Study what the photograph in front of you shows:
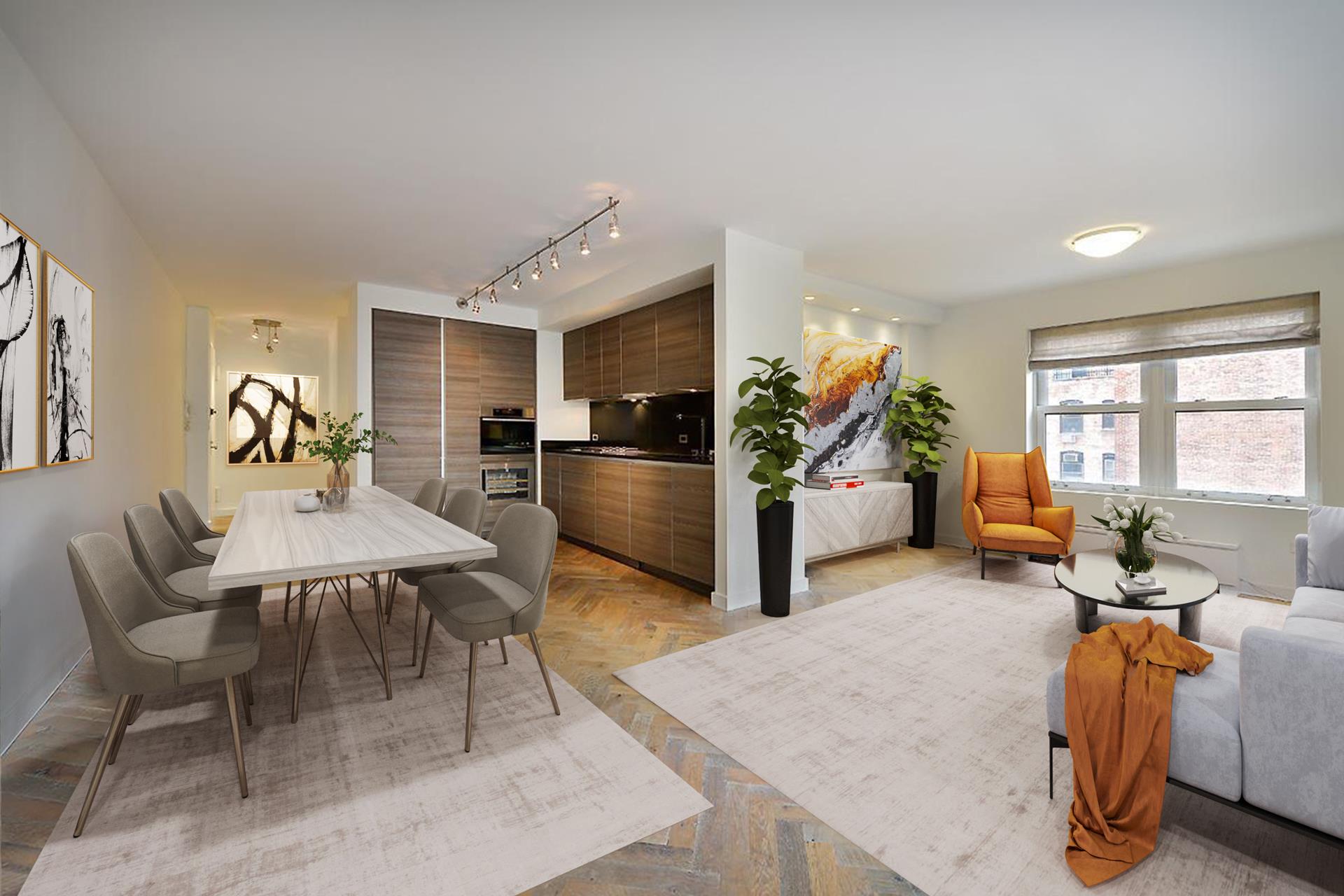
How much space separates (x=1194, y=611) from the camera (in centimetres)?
324

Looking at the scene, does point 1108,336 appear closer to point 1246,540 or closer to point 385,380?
point 1246,540

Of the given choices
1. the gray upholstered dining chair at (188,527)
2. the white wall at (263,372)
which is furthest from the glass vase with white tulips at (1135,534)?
the white wall at (263,372)

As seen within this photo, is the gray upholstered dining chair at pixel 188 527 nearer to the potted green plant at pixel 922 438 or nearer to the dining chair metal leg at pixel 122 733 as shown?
the dining chair metal leg at pixel 122 733

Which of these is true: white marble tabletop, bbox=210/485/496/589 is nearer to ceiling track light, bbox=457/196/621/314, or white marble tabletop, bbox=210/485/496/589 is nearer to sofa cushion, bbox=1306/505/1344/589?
ceiling track light, bbox=457/196/621/314

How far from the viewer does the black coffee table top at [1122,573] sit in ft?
9.79

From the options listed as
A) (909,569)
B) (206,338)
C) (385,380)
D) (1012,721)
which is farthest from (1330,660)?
(206,338)

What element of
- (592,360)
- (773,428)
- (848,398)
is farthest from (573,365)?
(773,428)

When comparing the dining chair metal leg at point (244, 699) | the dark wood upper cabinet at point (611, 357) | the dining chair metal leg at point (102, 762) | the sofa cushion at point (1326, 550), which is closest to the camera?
the dining chair metal leg at point (102, 762)

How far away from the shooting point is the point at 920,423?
20.4 ft

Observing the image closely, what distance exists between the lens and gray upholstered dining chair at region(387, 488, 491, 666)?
314cm

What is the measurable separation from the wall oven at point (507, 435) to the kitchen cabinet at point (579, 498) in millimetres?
513

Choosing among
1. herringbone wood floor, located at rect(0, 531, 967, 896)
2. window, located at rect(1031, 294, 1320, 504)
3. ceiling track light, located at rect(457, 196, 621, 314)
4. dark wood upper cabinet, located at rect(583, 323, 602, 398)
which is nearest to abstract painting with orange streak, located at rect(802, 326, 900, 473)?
window, located at rect(1031, 294, 1320, 504)

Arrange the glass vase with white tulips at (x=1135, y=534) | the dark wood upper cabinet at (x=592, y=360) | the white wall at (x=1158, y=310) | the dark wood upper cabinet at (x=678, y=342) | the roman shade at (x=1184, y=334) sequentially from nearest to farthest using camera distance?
the glass vase with white tulips at (x=1135, y=534) < the white wall at (x=1158, y=310) < the roman shade at (x=1184, y=334) < the dark wood upper cabinet at (x=678, y=342) < the dark wood upper cabinet at (x=592, y=360)

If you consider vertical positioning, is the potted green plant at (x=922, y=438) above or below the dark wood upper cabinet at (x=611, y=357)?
below
